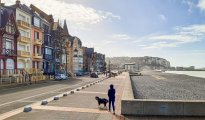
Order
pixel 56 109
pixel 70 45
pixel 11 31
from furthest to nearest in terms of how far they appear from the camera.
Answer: pixel 70 45, pixel 11 31, pixel 56 109

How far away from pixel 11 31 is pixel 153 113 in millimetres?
38599

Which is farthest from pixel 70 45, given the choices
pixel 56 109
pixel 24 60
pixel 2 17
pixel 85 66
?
pixel 56 109

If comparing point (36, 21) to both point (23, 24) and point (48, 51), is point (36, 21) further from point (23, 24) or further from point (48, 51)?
point (48, 51)

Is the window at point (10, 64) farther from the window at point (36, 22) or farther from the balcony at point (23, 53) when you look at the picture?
the window at point (36, 22)

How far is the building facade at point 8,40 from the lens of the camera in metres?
46.0

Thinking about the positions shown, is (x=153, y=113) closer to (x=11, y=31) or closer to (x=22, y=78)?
(x=22, y=78)

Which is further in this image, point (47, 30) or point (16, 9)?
point (47, 30)

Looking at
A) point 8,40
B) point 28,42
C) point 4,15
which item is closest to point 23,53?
point 28,42

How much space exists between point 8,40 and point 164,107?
3797cm

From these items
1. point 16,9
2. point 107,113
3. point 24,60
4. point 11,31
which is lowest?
point 107,113

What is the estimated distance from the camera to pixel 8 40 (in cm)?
4819

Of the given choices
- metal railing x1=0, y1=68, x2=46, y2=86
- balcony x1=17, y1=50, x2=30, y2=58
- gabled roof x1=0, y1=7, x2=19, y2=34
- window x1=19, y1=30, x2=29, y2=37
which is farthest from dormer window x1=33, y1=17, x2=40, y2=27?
gabled roof x1=0, y1=7, x2=19, y2=34

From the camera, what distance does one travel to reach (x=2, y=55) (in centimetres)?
4556

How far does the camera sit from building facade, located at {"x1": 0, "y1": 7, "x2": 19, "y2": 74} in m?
46.0
